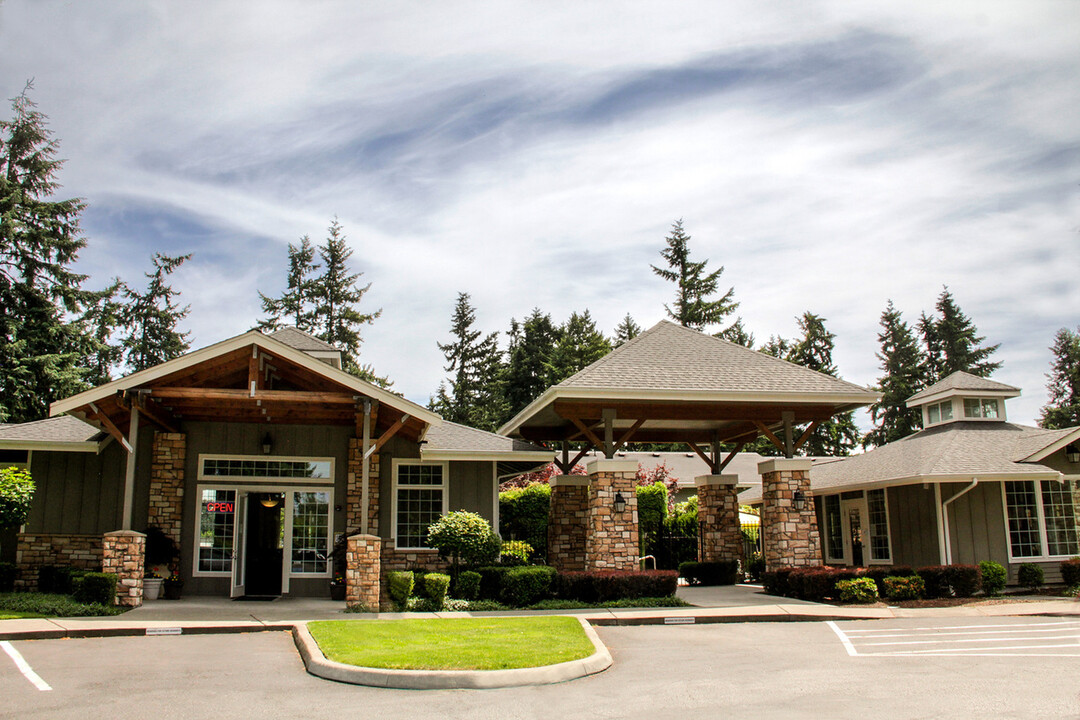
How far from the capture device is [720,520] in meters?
20.2

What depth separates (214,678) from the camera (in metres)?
7.91

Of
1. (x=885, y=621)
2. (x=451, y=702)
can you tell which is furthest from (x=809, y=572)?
(x=451, y=702)

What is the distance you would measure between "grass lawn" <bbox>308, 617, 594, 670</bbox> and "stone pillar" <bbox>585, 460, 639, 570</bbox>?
3.27 m

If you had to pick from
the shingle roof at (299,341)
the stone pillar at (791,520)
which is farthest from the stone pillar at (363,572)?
the stone pillar at (791,520)

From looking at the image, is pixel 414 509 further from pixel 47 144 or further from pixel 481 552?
pixel 47 144

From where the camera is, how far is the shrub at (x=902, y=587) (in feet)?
50.6

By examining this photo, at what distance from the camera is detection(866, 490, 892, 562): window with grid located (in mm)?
19656

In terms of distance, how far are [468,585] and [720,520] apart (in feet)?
26.4

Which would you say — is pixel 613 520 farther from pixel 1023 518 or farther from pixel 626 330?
pixel 626 330

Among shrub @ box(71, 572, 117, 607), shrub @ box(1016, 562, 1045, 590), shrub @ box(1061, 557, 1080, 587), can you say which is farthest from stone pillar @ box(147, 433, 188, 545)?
shrub @ box(1061, 557, 1080, 587)

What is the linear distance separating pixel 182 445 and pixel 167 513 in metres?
1.29

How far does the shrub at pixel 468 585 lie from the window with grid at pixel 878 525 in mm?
10608

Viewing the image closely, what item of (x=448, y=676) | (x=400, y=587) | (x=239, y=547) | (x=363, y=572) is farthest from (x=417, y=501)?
(x=448, y=676)

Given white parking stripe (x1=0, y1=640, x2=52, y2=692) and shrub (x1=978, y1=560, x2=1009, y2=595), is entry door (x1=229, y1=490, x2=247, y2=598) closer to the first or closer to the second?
white parking stripe (x1=0, y1=640, x2=52, y2=692)
